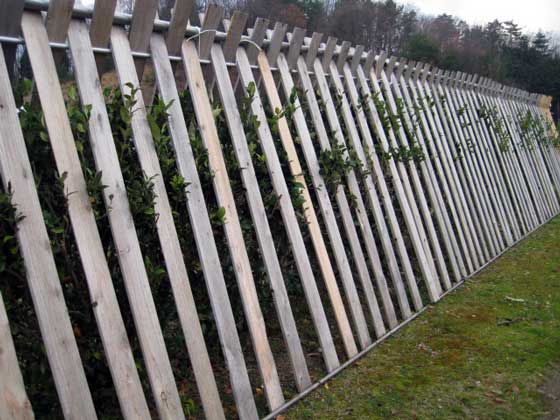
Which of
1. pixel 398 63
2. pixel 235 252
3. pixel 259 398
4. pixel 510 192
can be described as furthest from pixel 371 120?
pixel 510 192

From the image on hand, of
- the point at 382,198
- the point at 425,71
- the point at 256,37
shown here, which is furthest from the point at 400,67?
the point at 256,37

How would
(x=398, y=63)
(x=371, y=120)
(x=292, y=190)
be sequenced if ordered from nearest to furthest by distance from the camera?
(x=292, y=190), (x=371, y=120), (x=398, y=63)

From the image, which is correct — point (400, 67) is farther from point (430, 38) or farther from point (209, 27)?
point (430, 38)

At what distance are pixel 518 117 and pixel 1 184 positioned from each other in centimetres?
836

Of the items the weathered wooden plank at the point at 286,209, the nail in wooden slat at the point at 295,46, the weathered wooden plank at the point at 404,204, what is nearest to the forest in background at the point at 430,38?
the weathered wooden plank at the point at 404,204

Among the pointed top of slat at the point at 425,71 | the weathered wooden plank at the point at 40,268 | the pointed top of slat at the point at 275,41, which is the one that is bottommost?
the weathered wooden plank at the point at 40,268

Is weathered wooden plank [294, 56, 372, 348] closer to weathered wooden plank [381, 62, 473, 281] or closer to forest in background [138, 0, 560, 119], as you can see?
weathered wooden plank [381, 62, 473, 281]

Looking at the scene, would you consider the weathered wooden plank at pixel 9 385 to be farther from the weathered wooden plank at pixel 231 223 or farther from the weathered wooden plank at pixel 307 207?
the weathered wooden plank at pixel 307 207

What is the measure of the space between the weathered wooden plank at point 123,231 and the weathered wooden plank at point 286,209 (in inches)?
41.2

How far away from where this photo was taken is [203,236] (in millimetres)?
2590

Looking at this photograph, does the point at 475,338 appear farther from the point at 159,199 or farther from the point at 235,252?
the point at 159,199

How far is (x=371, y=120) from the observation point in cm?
445

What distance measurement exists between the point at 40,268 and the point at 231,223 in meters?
1.03

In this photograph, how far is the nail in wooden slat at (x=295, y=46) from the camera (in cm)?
357
